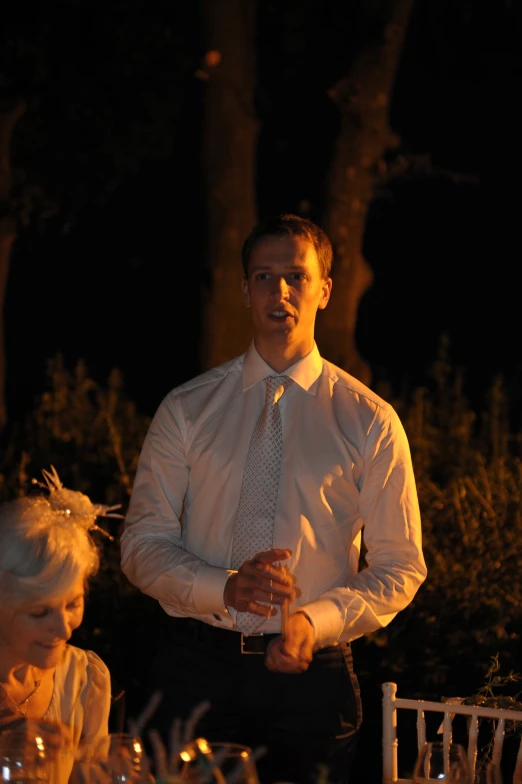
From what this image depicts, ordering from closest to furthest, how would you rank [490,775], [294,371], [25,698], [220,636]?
[490,775]
[25,698]
[220,636]
[294,371]

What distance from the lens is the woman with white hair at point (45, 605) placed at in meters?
2.97

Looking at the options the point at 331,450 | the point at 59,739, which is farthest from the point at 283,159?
the point at 59,739

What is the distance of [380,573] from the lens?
3.32 m

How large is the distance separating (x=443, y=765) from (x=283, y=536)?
1.13 meters

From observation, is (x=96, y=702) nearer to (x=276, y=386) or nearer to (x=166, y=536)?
(x=166, y=536)

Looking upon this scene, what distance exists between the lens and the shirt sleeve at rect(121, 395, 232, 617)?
3266 mm

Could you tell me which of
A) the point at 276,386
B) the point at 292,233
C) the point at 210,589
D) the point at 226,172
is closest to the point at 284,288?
the point at 292,233

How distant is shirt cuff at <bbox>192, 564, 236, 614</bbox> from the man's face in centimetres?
65

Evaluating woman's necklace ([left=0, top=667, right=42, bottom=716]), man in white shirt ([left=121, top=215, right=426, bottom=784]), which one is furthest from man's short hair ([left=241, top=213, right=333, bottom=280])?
woman's necklace ([left=0, top=667, right=42, bottom=716])

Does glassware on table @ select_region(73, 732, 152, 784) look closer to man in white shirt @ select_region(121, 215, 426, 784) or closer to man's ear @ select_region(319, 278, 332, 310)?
man in white shirt @ select_region(121, 215, 426, 784)

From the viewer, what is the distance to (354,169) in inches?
276

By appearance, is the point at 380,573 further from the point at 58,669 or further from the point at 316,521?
the point at 58,669

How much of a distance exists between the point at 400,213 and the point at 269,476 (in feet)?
25.5

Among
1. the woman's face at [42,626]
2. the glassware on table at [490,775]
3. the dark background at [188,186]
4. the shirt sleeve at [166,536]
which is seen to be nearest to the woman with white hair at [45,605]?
the woman's face at [42,626]
